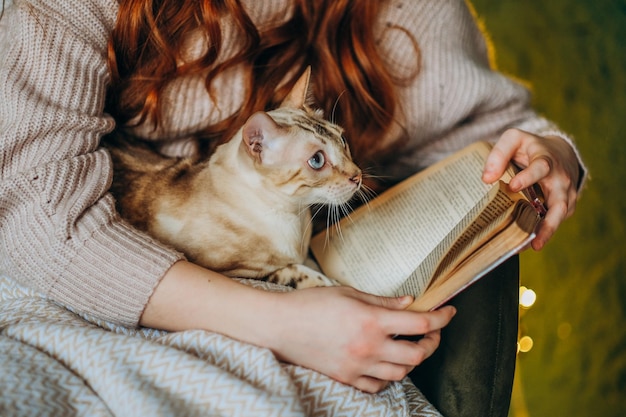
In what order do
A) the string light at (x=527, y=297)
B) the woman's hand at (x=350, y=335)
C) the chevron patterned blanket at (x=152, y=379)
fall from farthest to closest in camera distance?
1. the string light at (x=527, y=297)
2. the woman's hand at (x=350, y=335)
3. the chevron patterned blanket at (x=152, y=379)

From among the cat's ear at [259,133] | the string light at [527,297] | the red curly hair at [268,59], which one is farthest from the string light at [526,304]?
the cat's ear at [259,133]

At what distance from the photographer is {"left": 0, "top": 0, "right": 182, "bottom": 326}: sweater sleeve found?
2.71 feet

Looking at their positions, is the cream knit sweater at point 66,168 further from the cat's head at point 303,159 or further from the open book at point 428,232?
the open book at point 428,232

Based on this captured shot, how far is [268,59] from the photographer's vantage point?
3.70 feet

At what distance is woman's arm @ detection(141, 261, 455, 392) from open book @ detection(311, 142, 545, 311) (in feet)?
0.19

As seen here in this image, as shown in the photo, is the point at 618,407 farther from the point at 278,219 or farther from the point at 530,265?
the point at 278,219

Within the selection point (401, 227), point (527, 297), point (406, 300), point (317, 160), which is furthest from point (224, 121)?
point (527, 297)

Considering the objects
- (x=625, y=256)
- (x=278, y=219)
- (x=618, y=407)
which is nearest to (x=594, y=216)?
(x=625, y=256)

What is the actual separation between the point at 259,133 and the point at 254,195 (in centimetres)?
13

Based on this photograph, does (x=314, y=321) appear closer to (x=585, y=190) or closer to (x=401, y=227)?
(x=401, y=227)

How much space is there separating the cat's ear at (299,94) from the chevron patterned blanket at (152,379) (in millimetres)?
458

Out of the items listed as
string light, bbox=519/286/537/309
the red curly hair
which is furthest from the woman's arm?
string light, bbox=519/286/537/309

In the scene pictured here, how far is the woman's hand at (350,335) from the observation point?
0.76 m

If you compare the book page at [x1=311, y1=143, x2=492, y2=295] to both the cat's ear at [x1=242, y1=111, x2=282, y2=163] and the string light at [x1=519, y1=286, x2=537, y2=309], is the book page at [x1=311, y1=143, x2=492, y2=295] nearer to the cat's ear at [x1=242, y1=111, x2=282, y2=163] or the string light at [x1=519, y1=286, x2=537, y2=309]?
the cat's ear at [x1=242, y1=111, x2=282, y2=163]
